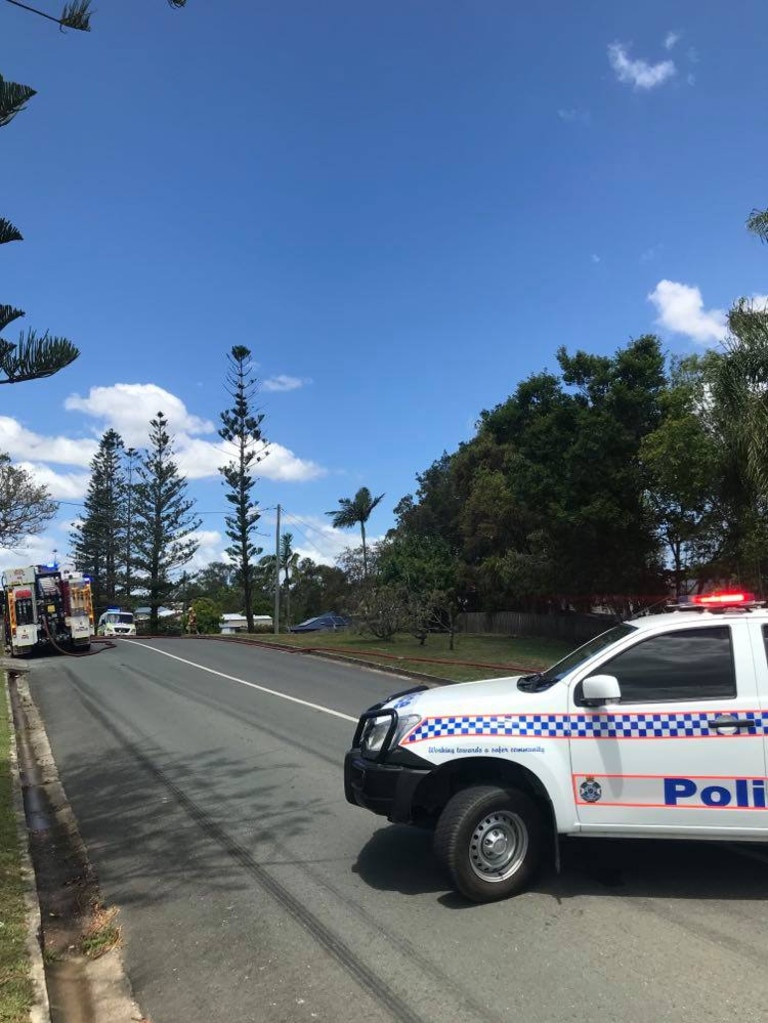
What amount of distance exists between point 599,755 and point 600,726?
17 cm

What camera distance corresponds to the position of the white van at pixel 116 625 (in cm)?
5084

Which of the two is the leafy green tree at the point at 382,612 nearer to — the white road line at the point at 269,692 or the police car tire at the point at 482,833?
the white road line at the point at 269,692

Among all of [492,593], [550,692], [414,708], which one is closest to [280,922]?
[414,708]

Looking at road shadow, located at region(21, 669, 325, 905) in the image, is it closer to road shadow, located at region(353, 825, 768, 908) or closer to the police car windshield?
road shadow, located at region(353, 825, 768, 908)

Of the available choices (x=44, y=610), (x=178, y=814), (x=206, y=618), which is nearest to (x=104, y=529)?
(x=206, y=618)

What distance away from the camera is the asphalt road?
3656 mm

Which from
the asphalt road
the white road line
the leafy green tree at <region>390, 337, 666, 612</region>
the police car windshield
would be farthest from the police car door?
the leafy green tree at <region>390, 337, 666, 612</region>

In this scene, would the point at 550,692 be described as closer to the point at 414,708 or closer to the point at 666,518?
the point at 414,708

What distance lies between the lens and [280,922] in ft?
15.1

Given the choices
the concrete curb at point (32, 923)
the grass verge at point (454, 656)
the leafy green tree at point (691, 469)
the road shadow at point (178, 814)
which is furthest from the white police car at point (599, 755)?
the leafy green tree at point (691, 469)

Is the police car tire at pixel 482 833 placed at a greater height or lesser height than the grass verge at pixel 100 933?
greater

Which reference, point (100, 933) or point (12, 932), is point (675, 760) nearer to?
point (100, 933)

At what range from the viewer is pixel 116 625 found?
2019 inches

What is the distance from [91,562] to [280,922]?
68788mm
